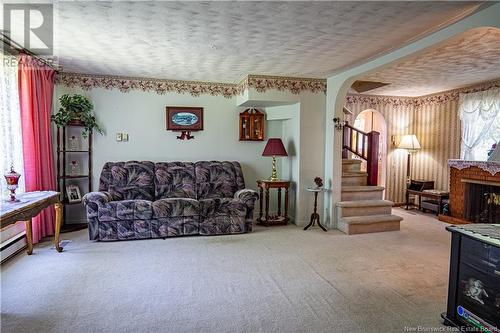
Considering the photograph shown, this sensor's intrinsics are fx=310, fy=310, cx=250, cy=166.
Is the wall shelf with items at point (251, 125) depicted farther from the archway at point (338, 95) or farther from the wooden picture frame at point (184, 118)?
the archway at point (338, 95)

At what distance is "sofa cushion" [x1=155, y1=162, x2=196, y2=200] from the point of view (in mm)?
4816

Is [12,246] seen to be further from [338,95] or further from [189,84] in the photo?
[338,95]

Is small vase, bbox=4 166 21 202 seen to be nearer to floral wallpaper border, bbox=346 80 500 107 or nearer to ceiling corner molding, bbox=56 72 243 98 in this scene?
ceiling corner molding, bbox=56 72 243 98

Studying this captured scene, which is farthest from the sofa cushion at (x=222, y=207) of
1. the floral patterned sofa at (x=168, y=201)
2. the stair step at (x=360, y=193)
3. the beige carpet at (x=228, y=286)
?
the stair step at (x=360, y=193)

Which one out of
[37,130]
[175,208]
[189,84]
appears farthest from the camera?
[189,84]

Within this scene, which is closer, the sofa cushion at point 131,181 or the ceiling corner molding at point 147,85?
the sofa cushion at point 131,181

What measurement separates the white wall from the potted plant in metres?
0.23

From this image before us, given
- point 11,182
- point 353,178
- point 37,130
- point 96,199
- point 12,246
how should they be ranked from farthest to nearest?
point 353,178 < point 96,199 < point 37,130 < point 12,246 < point 11,182

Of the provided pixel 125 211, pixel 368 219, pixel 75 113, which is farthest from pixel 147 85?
pixel 368 219

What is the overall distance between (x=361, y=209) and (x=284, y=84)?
2332 mm

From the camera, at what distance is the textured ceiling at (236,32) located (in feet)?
8.05

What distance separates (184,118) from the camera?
17.1 feet

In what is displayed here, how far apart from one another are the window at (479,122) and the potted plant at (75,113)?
638 centimetres

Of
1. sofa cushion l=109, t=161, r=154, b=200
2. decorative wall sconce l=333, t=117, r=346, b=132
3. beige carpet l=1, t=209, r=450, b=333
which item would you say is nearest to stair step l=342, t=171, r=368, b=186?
decorative wall sconce l=333, t=117, r=346, b=132
